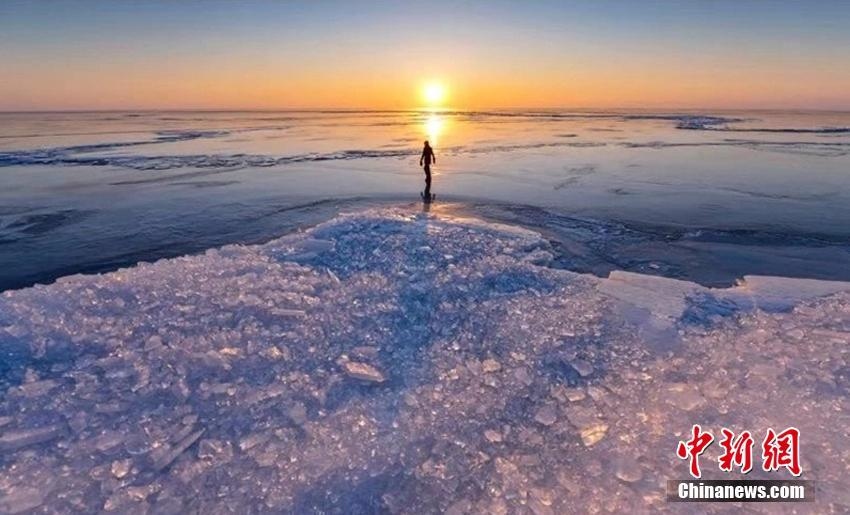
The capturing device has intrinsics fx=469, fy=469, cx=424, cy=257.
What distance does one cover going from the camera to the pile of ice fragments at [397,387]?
4.22 meters

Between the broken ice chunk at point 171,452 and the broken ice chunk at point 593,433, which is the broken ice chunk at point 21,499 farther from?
the broken ice chunk at point 593,433

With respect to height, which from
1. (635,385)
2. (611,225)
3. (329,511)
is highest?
(611,225)

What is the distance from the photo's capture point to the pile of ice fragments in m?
4.22

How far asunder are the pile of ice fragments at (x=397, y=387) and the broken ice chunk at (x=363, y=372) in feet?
0.11

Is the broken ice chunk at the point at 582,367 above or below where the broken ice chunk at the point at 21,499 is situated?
above

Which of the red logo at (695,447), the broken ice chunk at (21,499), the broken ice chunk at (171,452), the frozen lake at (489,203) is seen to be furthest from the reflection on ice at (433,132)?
the broken ice chunk at (21,499)

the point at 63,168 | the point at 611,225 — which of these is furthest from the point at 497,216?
the point at 63,168

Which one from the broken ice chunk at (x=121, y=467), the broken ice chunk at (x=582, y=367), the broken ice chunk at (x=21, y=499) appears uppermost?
the broken ice chunk at (x=582, y=367)

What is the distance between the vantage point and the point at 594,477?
4.29 m

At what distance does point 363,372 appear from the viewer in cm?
584

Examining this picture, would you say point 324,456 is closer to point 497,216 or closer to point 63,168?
point 497,216

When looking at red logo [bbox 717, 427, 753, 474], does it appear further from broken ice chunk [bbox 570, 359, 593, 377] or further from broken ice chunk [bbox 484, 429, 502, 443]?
broken ice chunk [bbox 484, 429, 502, 443]

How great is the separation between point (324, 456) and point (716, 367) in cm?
480

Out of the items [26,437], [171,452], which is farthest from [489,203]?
[26,437]
